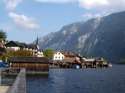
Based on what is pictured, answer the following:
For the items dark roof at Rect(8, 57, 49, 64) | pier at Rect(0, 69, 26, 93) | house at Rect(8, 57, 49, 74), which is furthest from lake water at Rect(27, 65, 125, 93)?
pier at Rect(0, 69, 26, 93)

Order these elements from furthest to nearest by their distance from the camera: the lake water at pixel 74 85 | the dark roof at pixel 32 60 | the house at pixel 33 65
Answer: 1. the dark roof at pixel 32 60
2. the house at pixel 33 65
3. the lake water at pixel 74 85

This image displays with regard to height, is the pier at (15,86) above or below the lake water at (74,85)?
above

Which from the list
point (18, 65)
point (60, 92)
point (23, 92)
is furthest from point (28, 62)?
point (23, 92)

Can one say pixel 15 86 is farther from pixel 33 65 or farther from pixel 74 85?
pixel 33 65

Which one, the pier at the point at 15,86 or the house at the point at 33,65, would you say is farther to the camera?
the house at the point at 33,65

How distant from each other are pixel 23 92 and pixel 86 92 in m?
48.0

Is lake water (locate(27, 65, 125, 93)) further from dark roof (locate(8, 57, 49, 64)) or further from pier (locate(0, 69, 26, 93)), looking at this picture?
pier (locate(0, 69, 26, 93))

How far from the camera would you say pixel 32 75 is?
13350 centimetres

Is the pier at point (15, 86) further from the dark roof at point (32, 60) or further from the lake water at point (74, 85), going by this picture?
the dark roof at point (32, 60)

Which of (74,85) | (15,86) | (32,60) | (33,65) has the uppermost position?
(32,60)

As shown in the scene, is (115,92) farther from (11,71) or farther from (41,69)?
(41,69)

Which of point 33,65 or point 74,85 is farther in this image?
point 33,65

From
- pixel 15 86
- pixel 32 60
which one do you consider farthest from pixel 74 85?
pixel 15 86

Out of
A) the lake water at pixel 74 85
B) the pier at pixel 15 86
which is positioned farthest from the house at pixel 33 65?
the pier at pixel 15 86
